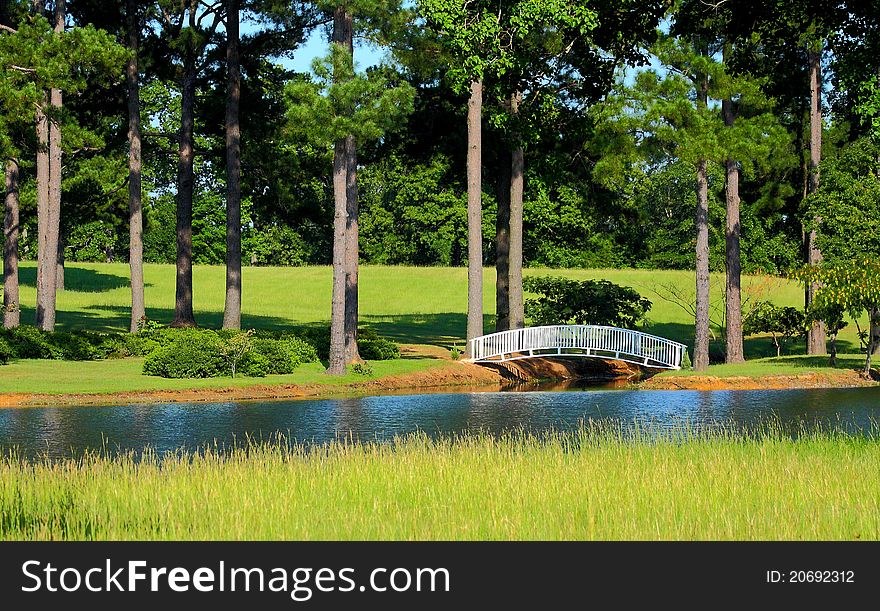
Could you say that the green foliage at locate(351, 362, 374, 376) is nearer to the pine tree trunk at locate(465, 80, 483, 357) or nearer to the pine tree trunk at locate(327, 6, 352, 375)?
the pine tree trunk at locate(327, 6, 352, 375)

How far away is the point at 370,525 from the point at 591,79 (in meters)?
14.8

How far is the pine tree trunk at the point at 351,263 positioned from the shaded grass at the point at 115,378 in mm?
943

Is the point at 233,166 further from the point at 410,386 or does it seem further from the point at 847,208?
the point at 847,208

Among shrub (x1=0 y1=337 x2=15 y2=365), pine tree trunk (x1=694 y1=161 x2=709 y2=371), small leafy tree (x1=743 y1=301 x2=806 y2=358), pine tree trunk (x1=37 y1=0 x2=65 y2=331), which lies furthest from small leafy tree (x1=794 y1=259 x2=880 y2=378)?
pine tree trunk (x1=37 y1=0 x2=65 y2=331)

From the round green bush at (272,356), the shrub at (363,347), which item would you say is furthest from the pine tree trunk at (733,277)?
the round green bush at (272,356)

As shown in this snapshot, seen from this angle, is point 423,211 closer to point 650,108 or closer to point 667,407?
point 650,108

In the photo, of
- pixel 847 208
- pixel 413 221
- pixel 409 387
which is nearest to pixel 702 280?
pixel 847 208

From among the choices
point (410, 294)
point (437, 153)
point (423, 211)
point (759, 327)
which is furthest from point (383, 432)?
point (423, 211)

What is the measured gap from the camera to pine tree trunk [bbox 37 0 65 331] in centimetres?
4072

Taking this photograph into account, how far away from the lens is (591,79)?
80.8 feet

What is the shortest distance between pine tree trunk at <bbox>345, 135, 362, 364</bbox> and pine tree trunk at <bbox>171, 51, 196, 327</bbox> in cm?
808

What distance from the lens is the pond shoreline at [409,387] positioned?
96.5 feet

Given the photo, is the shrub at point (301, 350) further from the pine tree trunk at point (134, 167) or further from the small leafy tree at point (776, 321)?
the small leafy tree at point (776, 321)

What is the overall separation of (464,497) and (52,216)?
30.7 meters
